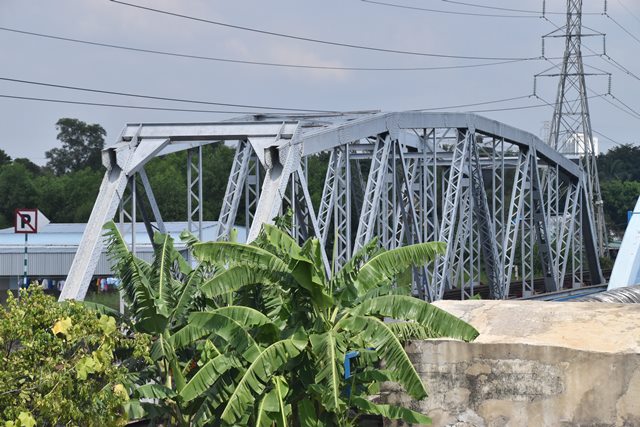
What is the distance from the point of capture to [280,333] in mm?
17359

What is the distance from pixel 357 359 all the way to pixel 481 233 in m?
25.7

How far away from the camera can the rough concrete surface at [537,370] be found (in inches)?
630

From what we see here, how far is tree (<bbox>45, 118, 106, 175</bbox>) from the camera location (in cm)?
11150

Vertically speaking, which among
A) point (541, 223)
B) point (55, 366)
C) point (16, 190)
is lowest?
point (55, 366)

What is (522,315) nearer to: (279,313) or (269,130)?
(279,313)

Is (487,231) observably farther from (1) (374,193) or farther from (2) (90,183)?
(2) (90,183)

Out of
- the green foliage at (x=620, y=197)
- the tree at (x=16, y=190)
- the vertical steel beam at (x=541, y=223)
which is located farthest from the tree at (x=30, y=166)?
the vertical steel beam at (x=541, y=223)

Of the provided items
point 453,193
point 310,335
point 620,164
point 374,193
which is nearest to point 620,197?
point 620,164

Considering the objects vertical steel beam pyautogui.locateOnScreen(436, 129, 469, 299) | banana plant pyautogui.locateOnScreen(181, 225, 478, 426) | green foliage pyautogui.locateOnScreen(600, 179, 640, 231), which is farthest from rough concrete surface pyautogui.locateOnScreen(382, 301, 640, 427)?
green foliage pyautogui.locateOnScreen(600, 179, 640, 231)

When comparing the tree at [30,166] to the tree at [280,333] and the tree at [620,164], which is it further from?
the tree at [280,333]

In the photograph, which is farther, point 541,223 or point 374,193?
point 541,223

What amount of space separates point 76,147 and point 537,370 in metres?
101

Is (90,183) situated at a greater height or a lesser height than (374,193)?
greater

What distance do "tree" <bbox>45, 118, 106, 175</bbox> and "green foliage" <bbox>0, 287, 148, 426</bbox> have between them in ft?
314
